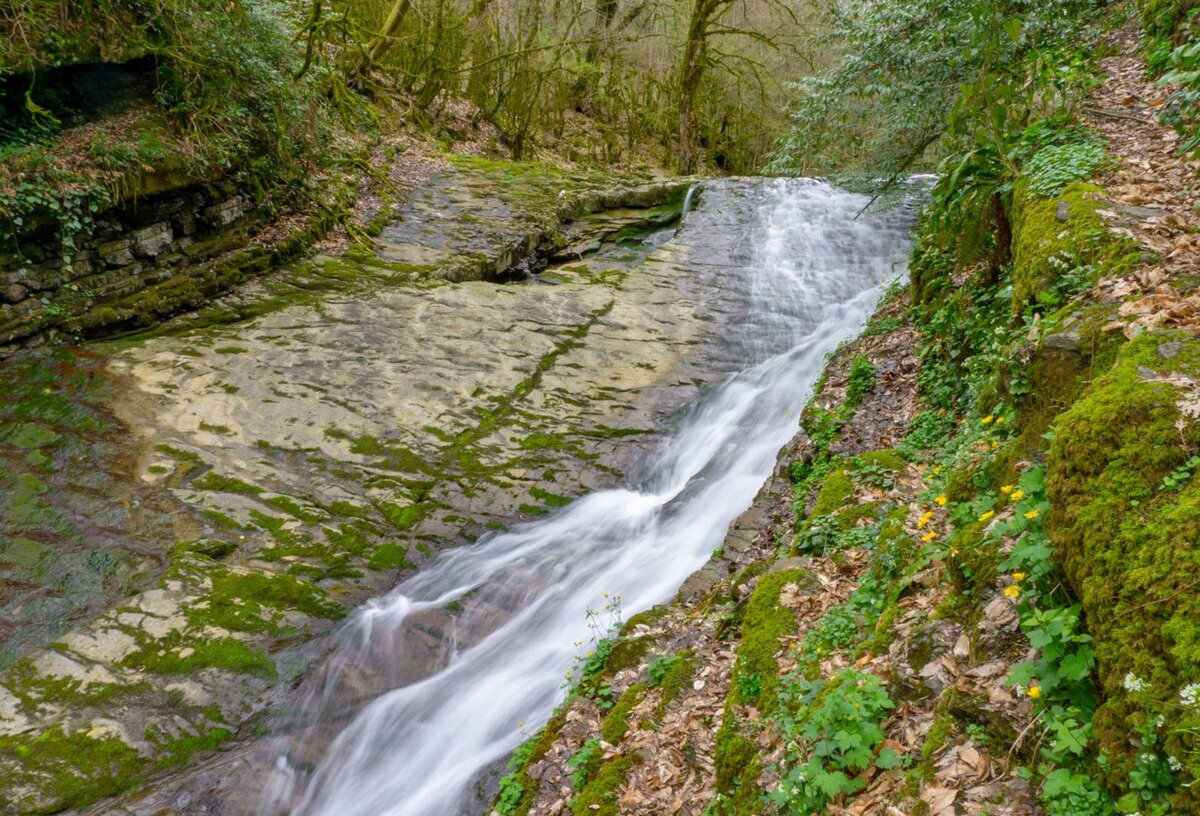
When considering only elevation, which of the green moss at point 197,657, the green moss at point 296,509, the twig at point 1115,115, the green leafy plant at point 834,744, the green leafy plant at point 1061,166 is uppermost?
the twig at point 1115,115

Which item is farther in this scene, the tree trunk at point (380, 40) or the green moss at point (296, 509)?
the tree trunk at point (380, 40)

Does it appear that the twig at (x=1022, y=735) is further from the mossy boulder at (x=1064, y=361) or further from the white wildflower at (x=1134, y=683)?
the mossy boulder at (x=1064, y=361)

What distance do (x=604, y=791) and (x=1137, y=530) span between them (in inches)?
108

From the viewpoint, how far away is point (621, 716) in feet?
13.4

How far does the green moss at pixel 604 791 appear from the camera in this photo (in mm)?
3459

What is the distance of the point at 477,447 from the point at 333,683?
2.81m

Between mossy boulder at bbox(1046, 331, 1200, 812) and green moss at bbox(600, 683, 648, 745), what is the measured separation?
8.47ft

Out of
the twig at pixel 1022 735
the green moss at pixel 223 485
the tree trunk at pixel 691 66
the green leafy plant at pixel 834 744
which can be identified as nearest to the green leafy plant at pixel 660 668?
the green leafy plant at pixel 834 744

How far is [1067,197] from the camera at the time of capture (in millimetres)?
4488

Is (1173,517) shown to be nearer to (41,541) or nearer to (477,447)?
(477,447)

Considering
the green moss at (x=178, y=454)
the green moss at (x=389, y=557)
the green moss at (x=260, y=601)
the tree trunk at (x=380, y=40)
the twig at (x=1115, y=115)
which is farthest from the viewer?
the tree trunk at (x=380, y=40)

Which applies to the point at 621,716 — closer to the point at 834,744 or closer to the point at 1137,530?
the point at 834,744

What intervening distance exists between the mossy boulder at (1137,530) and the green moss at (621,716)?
258 centimetres

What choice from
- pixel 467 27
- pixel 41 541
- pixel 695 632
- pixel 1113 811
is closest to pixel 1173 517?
pixel 1113 811
